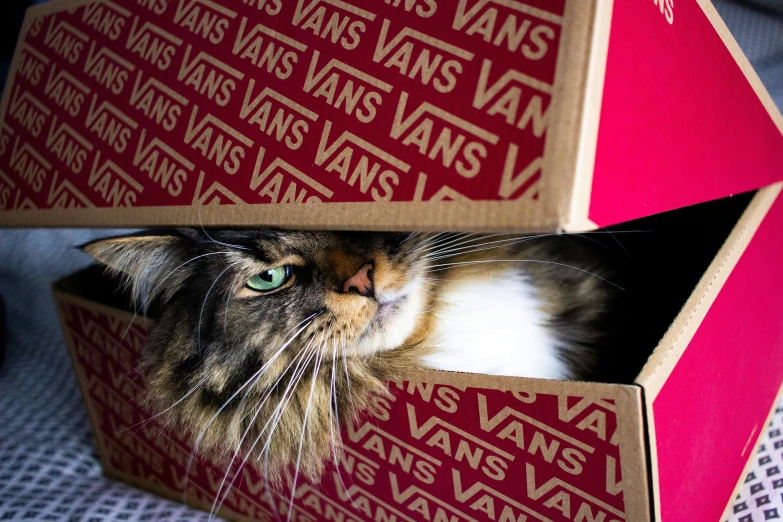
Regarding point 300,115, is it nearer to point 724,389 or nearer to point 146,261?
point 146,261

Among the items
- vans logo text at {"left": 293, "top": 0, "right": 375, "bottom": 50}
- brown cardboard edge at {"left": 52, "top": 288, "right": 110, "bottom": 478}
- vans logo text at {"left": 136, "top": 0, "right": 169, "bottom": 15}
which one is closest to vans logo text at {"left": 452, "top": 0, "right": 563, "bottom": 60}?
vans logo text at {"left": 293, "top": 0, "right": 375, "bottom": 50}

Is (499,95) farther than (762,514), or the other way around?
(762,514)

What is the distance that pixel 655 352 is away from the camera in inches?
21.9

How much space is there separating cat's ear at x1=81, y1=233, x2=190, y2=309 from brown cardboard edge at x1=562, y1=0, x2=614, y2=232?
1.82 feet

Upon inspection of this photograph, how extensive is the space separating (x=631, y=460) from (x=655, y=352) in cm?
10

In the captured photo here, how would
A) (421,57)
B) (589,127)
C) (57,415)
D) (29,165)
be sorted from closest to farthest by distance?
(589,127) < (421,57) < (29,165) < (57,415)

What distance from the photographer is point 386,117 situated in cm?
54

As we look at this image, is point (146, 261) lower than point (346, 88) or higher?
lower

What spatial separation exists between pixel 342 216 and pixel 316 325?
22cm

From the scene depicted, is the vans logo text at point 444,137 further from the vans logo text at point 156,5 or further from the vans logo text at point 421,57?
the vans logo text at point 156,5

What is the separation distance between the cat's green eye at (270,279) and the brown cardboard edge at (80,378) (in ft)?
1.44

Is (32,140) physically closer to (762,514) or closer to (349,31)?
(349,31)

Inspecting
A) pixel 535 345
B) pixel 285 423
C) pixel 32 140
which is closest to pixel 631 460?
pixel 535 345

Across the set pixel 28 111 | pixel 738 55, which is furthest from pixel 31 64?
pixel 738 55
